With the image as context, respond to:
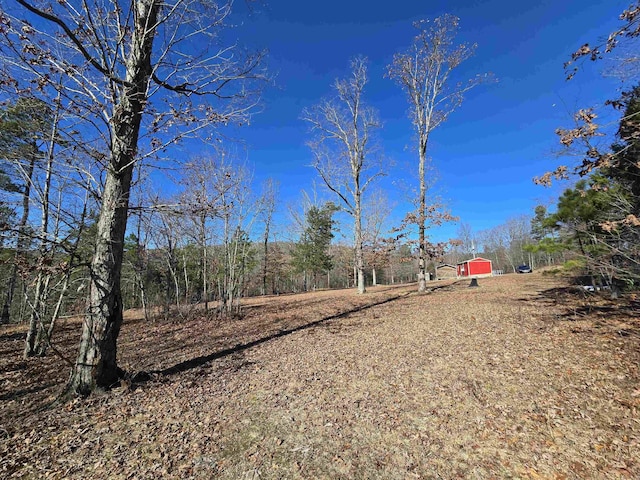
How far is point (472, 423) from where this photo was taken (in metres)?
3.14

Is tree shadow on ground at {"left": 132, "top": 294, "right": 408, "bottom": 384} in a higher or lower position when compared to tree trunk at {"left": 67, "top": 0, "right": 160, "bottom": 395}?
lower

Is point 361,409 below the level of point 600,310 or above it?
below

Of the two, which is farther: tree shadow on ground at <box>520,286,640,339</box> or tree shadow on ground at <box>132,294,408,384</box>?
tree shadow on ground at <box>520,286,640,339</box>

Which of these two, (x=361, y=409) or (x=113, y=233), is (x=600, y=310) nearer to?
(x=361, y=409)

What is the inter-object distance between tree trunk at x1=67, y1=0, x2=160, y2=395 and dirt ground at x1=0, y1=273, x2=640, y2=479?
38 cm

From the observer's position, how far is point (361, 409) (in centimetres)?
356

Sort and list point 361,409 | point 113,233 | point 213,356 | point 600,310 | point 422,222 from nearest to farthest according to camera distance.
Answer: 1. point 361,409
2. point 113,233
3. point 213,356
4. point 600,310
5. point 422,222

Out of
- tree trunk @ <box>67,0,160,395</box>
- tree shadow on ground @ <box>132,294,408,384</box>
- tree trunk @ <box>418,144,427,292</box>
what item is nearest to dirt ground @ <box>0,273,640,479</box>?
tree shadow on ground @ <box>132,294,408,384</box>

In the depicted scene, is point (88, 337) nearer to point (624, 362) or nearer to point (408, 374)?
point (408, 374)

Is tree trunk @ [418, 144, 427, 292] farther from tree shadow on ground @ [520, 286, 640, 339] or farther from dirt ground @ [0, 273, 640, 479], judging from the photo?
dirt ground @ [0, 273, 640, 479]

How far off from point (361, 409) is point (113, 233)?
4057 millimetres

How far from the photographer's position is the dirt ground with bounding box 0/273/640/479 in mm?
2633

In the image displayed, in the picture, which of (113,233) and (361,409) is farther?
(113,233)

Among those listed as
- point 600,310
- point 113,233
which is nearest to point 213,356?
point 113,233
